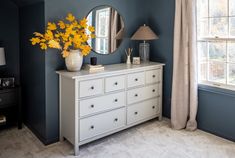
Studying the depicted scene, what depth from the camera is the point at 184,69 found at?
3.34 metres

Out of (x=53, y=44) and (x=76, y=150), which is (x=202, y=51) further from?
(x=76, y=150)

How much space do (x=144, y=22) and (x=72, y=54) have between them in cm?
154

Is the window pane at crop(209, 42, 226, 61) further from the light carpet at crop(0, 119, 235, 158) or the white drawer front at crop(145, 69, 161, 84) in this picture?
the light carpet at crop(0, 119, 235, 158)

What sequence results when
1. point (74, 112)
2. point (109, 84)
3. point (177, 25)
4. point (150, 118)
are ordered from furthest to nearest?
point (150, 118) → point (177, 25) → point (109, 84) → point (74, 112)

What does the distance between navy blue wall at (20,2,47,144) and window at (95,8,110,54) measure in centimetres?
76

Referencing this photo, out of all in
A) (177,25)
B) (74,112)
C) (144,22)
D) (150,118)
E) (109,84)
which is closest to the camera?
(74,112)

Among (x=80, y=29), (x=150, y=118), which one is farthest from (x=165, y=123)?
(x=80, y=29)

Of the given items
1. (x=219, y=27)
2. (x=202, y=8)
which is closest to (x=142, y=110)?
(x=219, y=27)

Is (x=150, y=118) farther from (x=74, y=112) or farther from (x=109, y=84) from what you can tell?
(x=74, y=112)

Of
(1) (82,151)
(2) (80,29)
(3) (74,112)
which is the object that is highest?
(2) (80,29)

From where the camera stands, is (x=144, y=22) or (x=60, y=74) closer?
(x=60, y=74)

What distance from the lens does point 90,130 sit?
9.46 feet

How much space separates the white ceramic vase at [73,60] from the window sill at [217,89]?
66.1 inches

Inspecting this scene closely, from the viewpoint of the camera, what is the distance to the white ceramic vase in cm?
285
